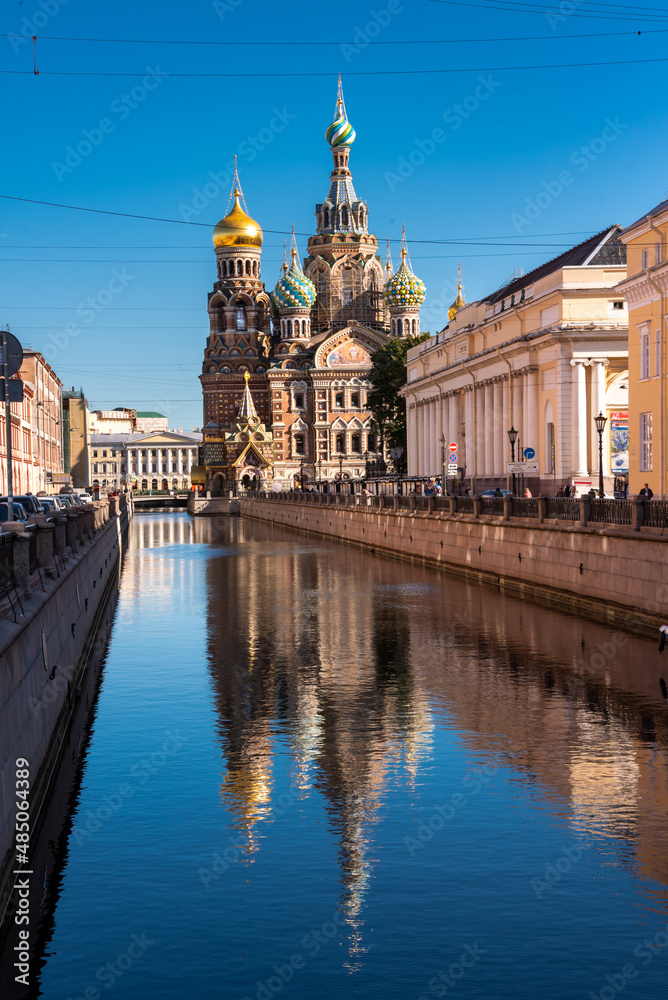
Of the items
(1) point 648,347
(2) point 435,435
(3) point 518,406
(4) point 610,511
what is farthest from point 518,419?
(4) point 610,511

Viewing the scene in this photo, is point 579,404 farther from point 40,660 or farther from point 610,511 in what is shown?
point 40,660

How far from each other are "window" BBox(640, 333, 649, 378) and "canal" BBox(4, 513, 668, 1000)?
41.1 ft

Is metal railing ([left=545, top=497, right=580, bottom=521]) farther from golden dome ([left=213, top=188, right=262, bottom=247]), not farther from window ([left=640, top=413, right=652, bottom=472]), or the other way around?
golden dome ([left=213, top=188, right=262, bottom=247])

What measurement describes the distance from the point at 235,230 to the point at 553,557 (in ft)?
382

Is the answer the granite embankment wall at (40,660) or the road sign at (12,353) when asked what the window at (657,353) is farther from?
the road sign at (12,353)

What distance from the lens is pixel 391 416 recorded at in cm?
9288

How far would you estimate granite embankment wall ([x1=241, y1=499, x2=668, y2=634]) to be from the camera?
24000 millimetres

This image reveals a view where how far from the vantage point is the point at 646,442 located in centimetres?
3481

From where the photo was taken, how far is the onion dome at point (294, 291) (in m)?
137

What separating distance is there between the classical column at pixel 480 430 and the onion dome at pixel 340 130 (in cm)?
8791

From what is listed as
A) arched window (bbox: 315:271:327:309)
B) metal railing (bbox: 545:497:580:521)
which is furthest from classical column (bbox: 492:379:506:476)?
arched window (bbox: 315:271:327:309)

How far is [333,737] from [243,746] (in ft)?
4.13

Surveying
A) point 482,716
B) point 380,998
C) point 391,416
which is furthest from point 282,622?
point 391,416

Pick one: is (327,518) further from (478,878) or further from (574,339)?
(478,878)
